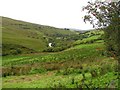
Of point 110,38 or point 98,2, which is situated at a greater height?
point 98,2

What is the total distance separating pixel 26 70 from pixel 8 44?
77.8 meters

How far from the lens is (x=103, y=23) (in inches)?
721

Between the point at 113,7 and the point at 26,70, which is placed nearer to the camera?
the point at 113,7

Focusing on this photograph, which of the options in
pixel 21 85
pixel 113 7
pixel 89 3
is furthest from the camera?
pixel 21 85

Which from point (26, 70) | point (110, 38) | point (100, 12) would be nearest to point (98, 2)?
point (100, 12)

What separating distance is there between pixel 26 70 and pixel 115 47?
705 inches

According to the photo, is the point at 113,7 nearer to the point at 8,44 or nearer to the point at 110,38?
the point at 110,38

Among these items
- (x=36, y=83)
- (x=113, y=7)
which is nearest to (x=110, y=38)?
(x=113, y=7)

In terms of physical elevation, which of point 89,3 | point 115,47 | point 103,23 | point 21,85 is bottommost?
point 21,85

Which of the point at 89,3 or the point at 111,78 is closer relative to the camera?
the point at 89,3

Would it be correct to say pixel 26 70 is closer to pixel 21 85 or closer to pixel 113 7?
pixel 21 85

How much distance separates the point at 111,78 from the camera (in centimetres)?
2088

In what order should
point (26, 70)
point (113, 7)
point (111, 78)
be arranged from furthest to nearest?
point (26, 70)
point (111, 78)
point (113, 7)

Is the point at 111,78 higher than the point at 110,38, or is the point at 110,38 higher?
the point at 110,38
